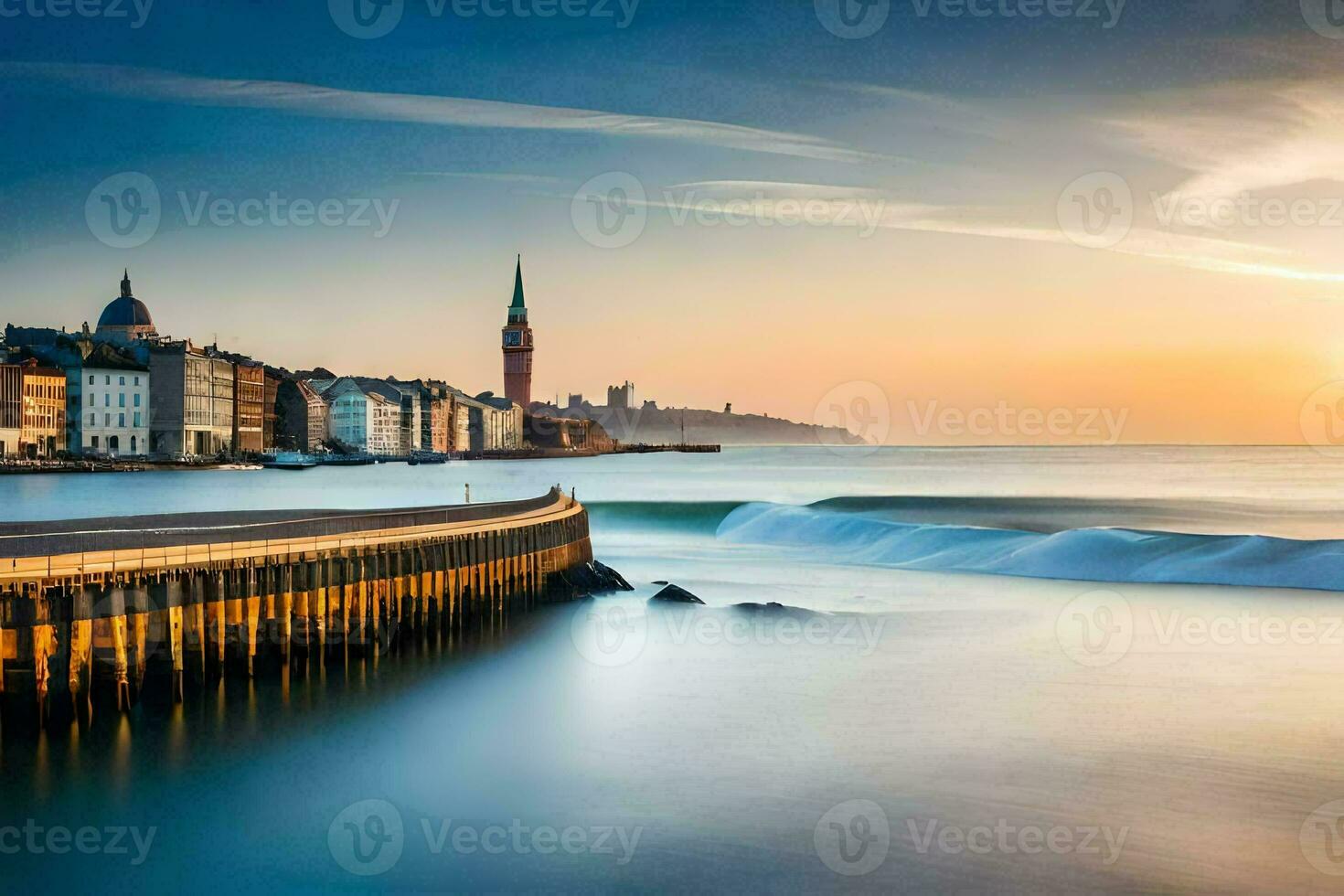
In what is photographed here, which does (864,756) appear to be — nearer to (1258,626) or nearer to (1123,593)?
(1258,626)

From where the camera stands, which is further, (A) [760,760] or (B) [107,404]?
(B) [107,404]

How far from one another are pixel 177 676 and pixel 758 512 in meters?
55.0

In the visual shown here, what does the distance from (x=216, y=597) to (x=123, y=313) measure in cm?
16607

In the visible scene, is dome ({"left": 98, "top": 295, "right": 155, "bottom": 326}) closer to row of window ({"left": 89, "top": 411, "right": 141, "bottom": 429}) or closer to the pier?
row of window ({"left": 89, "top": 411, "right": 141, "bottom": 429})

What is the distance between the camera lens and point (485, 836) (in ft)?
52.7

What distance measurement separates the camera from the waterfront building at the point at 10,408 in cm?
12700

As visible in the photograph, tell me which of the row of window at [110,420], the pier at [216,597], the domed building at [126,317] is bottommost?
the pier at [216,597]

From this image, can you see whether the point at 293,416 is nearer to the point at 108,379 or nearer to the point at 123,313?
the point at 123,313

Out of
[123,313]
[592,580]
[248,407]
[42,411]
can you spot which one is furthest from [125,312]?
[592,580]

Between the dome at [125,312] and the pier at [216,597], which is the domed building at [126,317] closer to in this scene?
the dome at [125,312]

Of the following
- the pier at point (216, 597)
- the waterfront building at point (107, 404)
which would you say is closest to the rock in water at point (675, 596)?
the pier at point (216, 597)

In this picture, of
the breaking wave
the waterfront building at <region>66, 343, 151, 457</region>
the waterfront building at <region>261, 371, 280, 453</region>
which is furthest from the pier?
the waterfront building at <region>261, 371, 280, 453</region>

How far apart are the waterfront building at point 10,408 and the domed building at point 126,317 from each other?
41732 mm

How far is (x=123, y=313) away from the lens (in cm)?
17225
